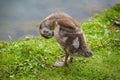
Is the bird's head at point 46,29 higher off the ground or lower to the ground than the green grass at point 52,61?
higher

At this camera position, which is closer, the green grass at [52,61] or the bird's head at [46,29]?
the green grass at [52,61]

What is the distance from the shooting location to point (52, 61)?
8797 millimetres

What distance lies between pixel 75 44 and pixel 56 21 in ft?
2.40

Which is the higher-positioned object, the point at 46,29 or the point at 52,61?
the point at 46,29

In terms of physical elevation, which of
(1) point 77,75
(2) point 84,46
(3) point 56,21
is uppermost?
(3) point 56,21

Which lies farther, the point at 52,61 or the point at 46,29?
the point at 52,61

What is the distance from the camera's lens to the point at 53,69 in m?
8.42

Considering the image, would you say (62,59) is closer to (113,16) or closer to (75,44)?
(75,44)

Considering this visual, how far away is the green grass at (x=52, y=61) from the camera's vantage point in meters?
8.18

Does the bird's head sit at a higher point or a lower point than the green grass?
higher

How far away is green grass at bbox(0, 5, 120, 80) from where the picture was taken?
8.18 meters

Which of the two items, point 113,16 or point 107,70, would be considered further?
point 113,16

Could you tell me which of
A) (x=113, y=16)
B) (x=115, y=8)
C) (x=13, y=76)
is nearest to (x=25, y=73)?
(x=13, y=76)

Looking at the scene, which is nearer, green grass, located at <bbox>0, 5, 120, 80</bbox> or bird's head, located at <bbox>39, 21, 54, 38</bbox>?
green grass, located at <bbox>0, 5, 120, 80</bbox>
